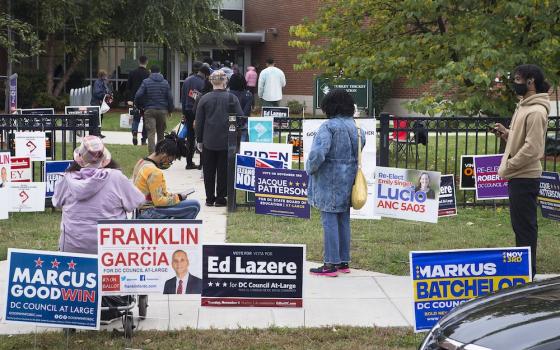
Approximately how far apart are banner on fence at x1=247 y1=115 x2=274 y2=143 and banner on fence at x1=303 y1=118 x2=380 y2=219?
862mm

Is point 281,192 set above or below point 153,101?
below

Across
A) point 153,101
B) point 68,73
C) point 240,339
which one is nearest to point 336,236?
point 240,339

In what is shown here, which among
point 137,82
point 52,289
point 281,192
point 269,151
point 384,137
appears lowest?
point 52,289

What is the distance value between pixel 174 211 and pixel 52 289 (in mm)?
1902

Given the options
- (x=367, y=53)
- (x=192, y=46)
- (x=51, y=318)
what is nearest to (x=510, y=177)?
(x=51, y=318)

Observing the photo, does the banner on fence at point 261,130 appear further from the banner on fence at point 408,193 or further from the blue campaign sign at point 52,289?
the blue campaign sign at point 52,289

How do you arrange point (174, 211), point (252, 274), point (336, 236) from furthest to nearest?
point (336, 236) < point (174, 211) < point (252, 274)

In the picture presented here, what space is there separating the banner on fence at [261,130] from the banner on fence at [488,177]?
2.84 m

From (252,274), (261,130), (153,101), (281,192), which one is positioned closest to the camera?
(252,274)

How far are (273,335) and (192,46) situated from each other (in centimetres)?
2737

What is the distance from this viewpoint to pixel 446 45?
1407 cm

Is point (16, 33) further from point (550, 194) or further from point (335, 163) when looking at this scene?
point (550, 194)

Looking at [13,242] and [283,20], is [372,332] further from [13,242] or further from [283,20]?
[283,20]

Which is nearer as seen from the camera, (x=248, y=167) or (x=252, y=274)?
(x=252, y=274)
